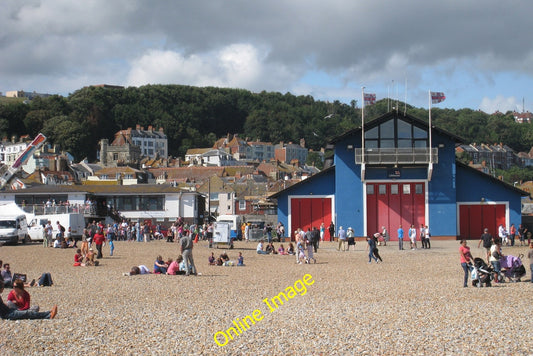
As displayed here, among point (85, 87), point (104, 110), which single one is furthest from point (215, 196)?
point (85, 87)

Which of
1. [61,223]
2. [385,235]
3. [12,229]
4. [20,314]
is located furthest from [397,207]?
[20,314]

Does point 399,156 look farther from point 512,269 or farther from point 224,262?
point 512,269

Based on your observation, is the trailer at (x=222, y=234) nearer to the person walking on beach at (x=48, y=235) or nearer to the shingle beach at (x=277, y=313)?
the person walking on beach at (x=48, y=235)

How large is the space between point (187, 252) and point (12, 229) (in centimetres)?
1871

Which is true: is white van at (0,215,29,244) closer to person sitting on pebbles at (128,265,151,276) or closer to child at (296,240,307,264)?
person sitting on pebbles at (128,265,151,276)

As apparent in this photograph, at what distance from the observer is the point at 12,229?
3841cm

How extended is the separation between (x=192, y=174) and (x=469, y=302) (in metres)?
105

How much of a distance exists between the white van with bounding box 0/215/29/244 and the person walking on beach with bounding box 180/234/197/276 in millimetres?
18207

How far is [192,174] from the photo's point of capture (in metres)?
121

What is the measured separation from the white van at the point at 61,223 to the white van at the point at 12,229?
1.20 meters

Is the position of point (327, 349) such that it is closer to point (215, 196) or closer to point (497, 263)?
point (497, 263)

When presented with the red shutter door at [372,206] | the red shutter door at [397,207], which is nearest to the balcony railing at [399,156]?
the red shutter door at [397,207]

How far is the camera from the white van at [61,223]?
3984cm

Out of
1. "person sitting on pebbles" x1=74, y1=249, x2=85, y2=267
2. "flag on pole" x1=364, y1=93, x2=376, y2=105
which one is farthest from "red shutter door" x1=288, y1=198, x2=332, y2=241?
"person sitting on pebbles" x1=74, y1=249, x2=85, y2=267
